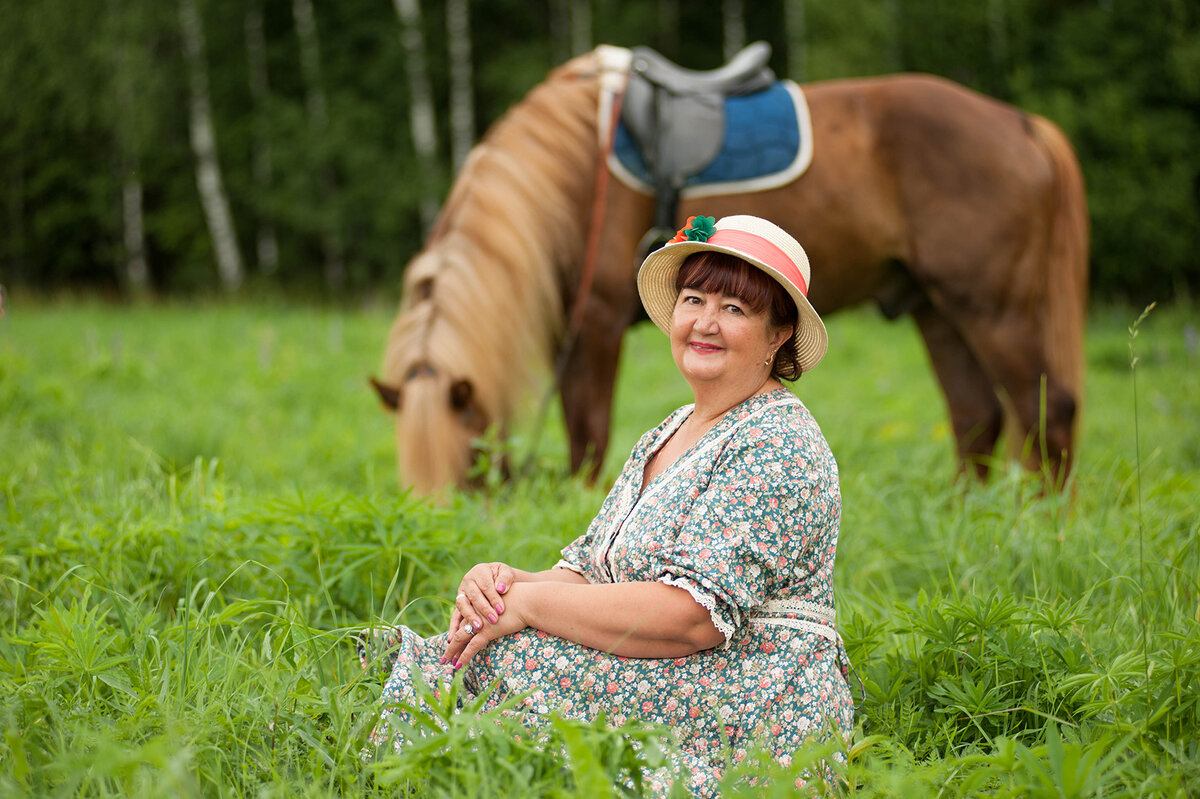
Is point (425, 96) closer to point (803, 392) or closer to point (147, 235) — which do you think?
point (147, 235)

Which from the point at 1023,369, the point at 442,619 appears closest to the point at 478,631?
the point at 442,619

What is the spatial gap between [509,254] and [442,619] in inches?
74.2

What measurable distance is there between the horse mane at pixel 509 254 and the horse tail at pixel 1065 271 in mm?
2221

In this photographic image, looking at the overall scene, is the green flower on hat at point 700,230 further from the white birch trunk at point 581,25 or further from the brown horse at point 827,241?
the white birch trunk at point 581,25

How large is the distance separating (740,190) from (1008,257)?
127 centimetres

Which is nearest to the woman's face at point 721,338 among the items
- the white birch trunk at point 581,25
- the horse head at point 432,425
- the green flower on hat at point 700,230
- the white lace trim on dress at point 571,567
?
the green flower on hat at point 700,230

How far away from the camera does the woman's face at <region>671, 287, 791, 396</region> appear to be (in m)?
1.69

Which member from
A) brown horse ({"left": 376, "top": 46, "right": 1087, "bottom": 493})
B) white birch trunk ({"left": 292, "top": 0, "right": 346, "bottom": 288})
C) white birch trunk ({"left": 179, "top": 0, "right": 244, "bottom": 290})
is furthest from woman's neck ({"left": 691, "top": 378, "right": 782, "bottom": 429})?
white birch trunk ({"left": 292, "top": 0, "right": 346, "bottom": 288})

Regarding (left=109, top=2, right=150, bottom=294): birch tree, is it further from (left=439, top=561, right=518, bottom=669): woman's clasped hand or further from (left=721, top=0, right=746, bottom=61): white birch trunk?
(left=439, top=561, right=518, bottom=669): woman's clasped hand

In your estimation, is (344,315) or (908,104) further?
(344,315)

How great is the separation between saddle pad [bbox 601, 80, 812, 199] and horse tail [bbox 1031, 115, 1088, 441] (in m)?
1.31

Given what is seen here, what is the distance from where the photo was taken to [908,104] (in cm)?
400

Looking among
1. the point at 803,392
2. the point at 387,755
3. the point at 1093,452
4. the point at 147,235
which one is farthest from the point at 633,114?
the point at 147,235

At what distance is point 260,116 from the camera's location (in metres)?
17.5
